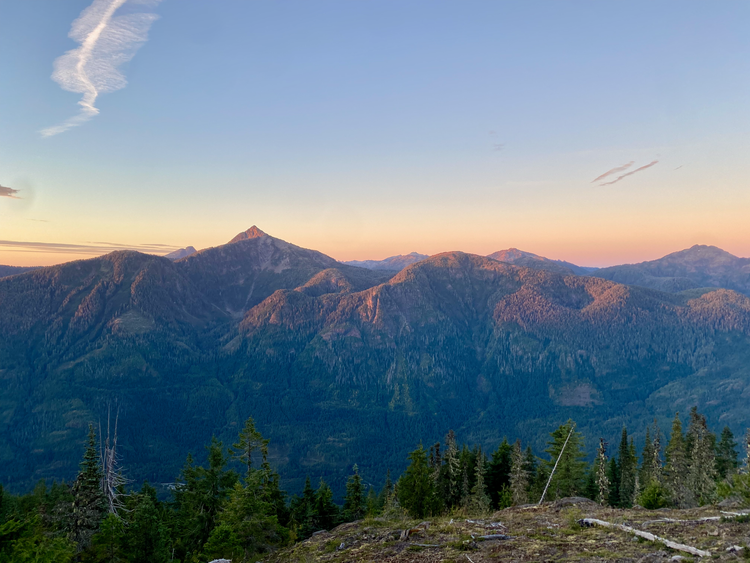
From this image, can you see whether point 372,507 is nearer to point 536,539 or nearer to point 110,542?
point 110,542

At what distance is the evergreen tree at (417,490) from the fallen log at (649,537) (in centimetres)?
3563

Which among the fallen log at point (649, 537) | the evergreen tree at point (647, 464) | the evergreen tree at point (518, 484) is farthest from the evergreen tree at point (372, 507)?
the evergreen tree at point (647, 464)

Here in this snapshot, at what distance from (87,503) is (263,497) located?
20.9 meters

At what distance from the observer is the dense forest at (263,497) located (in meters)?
34.4

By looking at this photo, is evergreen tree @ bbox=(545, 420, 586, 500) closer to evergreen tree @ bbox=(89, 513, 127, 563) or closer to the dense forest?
the dense forest

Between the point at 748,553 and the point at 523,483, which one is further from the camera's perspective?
the point at 523,483

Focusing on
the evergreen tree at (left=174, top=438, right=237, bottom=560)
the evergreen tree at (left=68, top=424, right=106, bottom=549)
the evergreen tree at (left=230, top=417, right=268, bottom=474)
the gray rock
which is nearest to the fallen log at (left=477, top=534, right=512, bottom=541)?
the gray rock

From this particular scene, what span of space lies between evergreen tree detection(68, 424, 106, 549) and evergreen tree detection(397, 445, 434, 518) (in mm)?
34849

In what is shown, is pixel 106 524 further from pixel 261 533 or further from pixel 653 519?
pixel 653 519

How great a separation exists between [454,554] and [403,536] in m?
5.08

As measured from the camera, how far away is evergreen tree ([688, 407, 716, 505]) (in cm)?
6138

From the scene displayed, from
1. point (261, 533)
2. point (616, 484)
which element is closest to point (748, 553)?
point (261, 533)

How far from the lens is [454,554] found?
1927 cm

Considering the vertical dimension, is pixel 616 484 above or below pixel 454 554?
below
